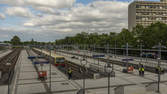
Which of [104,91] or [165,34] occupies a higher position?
[165,34]

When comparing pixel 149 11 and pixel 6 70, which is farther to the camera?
pixel 149 11

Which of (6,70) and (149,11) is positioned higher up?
(149,11)

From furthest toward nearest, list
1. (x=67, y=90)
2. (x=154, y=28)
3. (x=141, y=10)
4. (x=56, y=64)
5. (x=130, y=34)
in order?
(x=141, y=10) < (x=130, y=34) < (x=154, y=28) < (x=56, y=64) < (x=67, y=90)

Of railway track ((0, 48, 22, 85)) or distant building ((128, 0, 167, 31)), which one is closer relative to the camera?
railway track ((0, 48, 22, 85))

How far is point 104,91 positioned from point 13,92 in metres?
9.69

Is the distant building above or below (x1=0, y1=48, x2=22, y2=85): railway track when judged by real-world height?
above

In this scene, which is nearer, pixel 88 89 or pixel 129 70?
pixel 88 89

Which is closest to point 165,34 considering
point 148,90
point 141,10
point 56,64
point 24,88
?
point 56,64

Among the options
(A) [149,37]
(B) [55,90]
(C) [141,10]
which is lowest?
(B) [55,90]

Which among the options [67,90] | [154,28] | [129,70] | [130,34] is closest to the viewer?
[67,90]

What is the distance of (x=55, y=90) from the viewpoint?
18125mm

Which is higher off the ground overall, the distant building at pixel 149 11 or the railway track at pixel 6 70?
the distant building at pixel 149 11

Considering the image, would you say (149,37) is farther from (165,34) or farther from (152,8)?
(152,8)

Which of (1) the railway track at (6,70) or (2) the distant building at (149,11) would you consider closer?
(1) the railway track at (6,70)
